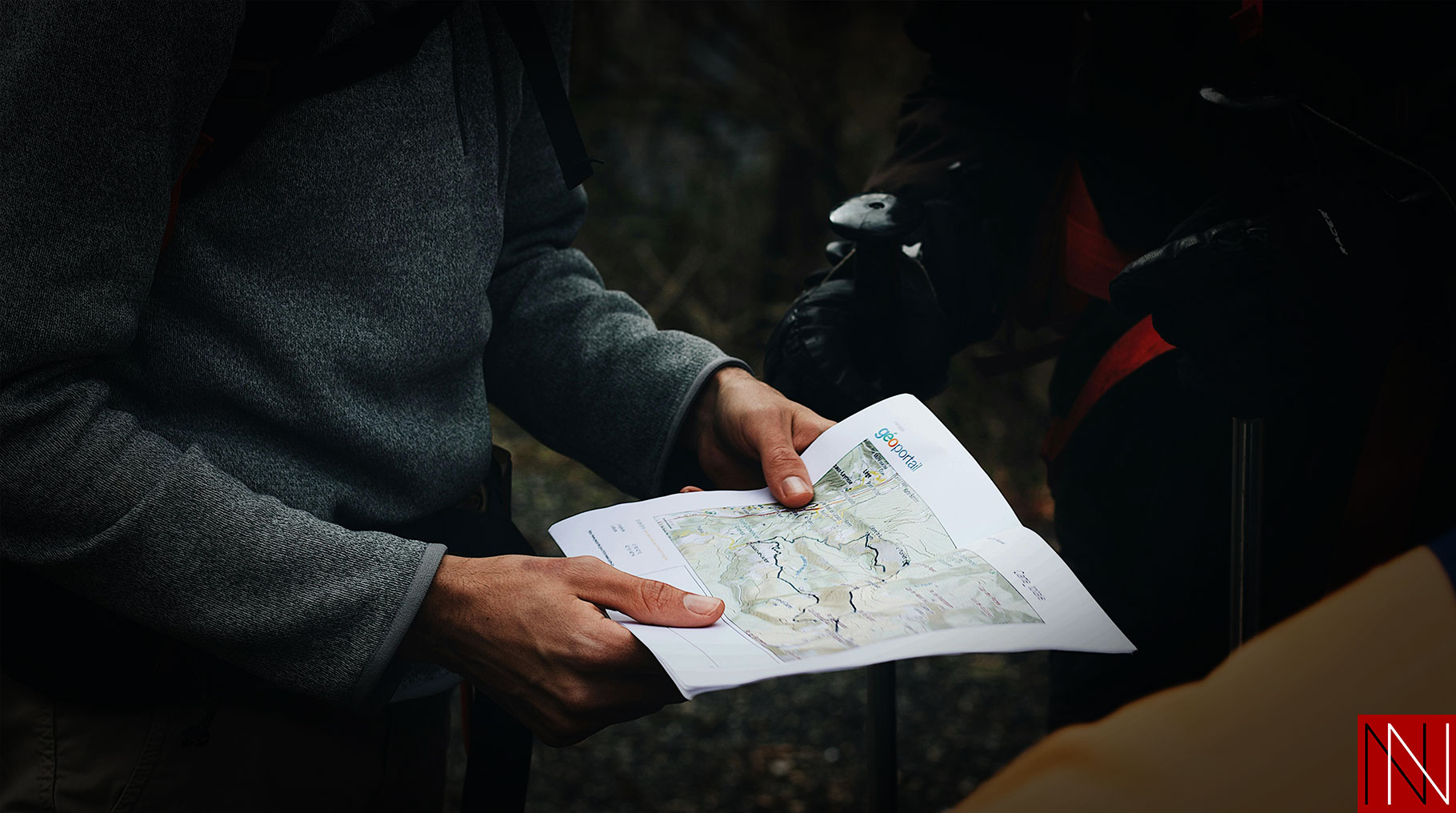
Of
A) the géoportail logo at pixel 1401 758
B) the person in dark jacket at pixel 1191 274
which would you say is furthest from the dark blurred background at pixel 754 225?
the géoportail logo at pixel 1401 758

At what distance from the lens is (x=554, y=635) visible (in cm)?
75

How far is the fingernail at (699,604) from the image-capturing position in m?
0.76

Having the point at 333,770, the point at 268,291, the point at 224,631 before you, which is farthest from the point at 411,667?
the point at 268,291

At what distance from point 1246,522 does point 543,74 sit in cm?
83

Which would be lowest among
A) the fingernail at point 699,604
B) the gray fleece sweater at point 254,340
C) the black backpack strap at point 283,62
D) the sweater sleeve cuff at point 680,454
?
the sweater sleeve cuff at point 680,454

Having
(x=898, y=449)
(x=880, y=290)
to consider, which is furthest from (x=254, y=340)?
(x=880, y=290)

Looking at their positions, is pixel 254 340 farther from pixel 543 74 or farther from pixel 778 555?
pixel 778 555

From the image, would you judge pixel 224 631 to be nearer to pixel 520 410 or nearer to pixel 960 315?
pixel 520 410

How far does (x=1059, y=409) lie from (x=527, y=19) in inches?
34.8

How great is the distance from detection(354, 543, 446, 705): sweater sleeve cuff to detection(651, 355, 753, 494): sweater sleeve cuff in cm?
34

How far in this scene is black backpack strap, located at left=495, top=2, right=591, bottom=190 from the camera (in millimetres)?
1000

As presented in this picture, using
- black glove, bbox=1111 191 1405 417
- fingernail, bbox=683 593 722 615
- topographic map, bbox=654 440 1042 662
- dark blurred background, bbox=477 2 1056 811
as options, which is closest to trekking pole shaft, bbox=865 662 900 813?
topographic map, bbox=654 440 1042 662

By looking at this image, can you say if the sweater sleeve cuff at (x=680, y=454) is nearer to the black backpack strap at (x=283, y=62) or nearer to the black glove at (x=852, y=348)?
the black glove at (x=852, y=348)

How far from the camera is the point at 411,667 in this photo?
105 cm
